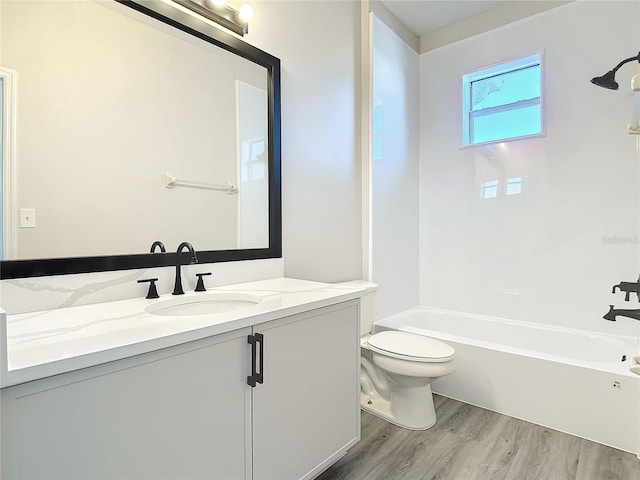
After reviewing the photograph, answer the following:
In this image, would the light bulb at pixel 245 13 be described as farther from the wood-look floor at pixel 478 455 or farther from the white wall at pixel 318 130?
the wood-look floor at pixel 478 455

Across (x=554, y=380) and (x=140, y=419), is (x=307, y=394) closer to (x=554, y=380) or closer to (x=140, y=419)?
(x=140, y=419)

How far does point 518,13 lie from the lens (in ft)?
9.00

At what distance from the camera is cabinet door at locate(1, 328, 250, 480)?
29.6 inches

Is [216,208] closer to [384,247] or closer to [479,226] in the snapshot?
[384,247]

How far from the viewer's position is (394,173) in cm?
292

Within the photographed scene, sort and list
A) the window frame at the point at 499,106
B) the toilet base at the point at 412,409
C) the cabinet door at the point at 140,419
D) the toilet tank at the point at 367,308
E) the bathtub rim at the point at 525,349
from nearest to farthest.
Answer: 1. the cabinet door at the point at 140,419
2. the bathtub rim at the point at 525,349
3. the toilet base at the point at 412,409
4. the toilet tank at the point at 367,308
5. the window frame at the point at 499,106

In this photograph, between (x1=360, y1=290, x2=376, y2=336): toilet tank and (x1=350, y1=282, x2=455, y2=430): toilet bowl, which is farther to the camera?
(x1=360, y1=290, x2=376, y2=336): toilet tank

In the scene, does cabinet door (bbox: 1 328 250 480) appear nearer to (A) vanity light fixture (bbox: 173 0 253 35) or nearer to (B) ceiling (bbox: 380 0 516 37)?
(A) vanity light fixture (bbox: 173 0 253 35)

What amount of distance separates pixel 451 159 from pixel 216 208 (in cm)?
221

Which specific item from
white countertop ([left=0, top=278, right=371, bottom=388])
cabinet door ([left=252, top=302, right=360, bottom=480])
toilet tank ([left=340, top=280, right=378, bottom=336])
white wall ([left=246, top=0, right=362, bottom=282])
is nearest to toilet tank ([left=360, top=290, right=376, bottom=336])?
toilet tank ([left=340, top=280, right=378, bottom=336])

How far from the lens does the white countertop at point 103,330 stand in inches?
30.0

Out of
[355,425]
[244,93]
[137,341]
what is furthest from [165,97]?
[355,425]

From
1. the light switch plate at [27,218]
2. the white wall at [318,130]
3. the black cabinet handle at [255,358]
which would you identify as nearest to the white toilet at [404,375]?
the white wall at [318,130]

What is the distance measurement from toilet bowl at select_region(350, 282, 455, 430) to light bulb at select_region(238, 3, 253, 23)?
1643mm
